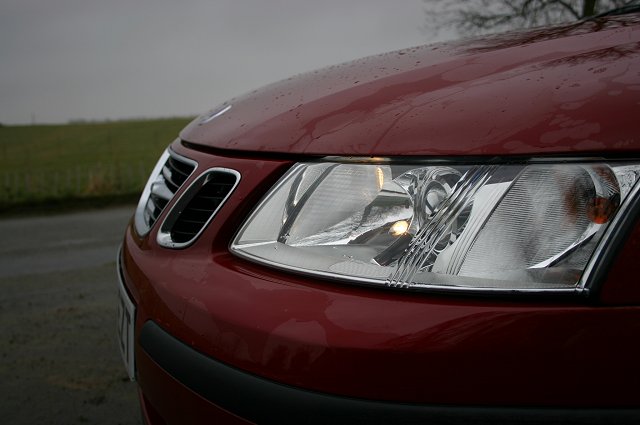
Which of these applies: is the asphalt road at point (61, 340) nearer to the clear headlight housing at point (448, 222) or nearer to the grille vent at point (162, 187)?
the grille vent at point (162, 187)

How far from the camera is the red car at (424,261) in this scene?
0.89 m

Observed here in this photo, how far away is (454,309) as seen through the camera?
95 cm

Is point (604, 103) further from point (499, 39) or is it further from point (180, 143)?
point (180, 143)

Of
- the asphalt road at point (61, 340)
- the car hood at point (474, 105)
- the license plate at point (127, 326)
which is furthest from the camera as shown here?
the asphalt road at point (61, 340)

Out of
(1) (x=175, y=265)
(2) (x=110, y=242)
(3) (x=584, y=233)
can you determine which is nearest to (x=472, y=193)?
(3) (x=584, y=233)

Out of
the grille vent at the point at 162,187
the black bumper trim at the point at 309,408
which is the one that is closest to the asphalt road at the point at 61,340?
the grille vent at the point at 162,187

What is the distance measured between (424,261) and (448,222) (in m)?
0.08

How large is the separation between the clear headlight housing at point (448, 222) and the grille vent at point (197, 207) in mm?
171

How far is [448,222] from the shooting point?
1048 mm

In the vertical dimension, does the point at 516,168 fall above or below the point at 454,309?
above

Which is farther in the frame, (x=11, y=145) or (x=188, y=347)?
(x=11, y=145)

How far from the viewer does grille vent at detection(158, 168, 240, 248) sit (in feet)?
4.44

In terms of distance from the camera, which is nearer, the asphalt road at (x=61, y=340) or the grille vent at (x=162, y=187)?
the grille vent at (x=162, y=187)

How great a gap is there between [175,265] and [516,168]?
0.74 m
